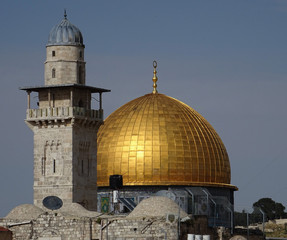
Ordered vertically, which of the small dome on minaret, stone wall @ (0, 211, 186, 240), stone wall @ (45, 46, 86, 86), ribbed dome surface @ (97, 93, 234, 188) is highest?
the small dome on minaret

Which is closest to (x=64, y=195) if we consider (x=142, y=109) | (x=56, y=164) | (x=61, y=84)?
(x=56, y=164)

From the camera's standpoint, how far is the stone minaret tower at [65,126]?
221 feet

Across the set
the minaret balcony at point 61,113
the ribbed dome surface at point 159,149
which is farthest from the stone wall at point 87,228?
the ribbed dome surface at point 159,149

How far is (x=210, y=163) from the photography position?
2990 inches

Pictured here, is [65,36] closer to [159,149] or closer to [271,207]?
[159,149]

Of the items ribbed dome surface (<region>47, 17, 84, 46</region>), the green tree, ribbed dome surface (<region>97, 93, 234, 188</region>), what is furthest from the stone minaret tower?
the green tree

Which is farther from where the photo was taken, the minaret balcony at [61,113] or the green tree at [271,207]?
the green tree at [271,207]

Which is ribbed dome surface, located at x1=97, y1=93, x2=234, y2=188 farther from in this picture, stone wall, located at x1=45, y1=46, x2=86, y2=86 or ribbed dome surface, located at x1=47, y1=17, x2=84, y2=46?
ribbed dome surface, located at x1=47, y1=17, x2=84, y2=46

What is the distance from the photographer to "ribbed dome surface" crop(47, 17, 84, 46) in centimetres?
6875

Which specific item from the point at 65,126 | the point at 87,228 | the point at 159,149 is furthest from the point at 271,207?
the point at 87,228

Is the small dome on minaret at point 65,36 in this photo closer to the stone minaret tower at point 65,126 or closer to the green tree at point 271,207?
the stone minaret tower at point 65,126

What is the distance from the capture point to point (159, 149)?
7456 cm

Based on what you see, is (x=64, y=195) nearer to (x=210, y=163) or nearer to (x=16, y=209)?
(x=16, y=209)

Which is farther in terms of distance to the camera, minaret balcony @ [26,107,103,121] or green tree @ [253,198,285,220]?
green tree @ [253,198,285,220]
